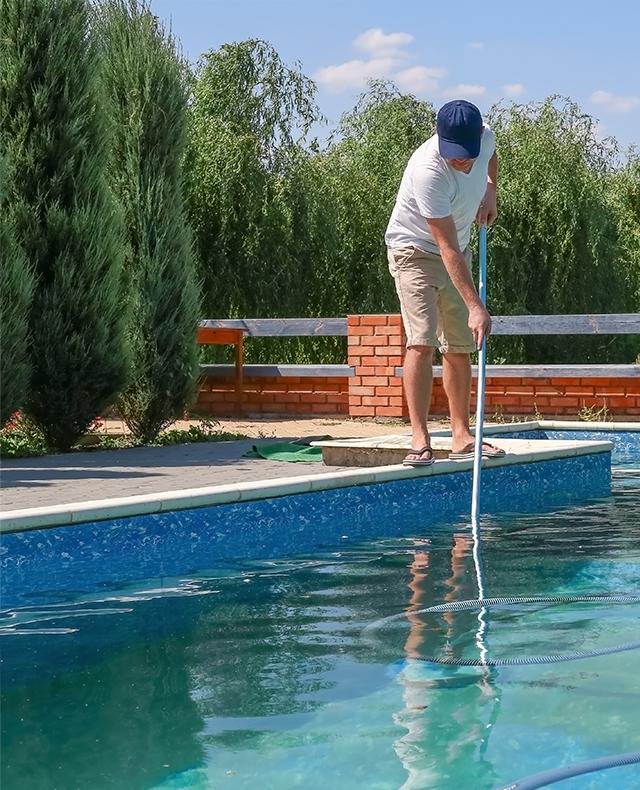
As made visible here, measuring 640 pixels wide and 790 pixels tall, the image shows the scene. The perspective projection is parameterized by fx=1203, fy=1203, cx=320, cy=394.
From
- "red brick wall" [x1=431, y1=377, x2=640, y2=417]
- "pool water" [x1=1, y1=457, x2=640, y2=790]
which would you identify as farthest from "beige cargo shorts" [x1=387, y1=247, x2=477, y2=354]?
"red brick wall" [x1=431, y1=377, x2=640, y2=417]

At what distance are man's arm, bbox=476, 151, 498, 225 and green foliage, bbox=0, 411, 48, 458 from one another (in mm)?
3742

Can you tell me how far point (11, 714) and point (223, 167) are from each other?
502 inches

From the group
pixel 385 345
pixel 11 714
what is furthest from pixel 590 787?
pixel 385 345

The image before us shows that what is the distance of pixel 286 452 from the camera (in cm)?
789

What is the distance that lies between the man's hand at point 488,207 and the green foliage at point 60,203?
10.9ft

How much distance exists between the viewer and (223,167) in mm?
15156

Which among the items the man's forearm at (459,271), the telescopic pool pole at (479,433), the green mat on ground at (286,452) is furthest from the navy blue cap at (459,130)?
the green mat on ground at (286,452)

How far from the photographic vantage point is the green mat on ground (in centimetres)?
765

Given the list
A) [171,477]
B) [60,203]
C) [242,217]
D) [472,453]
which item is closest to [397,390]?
[60,203]

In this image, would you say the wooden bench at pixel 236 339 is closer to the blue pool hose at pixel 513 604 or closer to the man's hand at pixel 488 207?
the man's hand at pixel 488 207

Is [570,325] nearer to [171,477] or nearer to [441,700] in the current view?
[171,477]

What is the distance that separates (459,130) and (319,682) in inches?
128

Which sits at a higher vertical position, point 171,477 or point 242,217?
point 242,217

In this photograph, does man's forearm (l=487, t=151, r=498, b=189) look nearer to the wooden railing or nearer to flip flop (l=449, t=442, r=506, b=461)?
flip flop (l=449, t=442, r=506, b=461)
